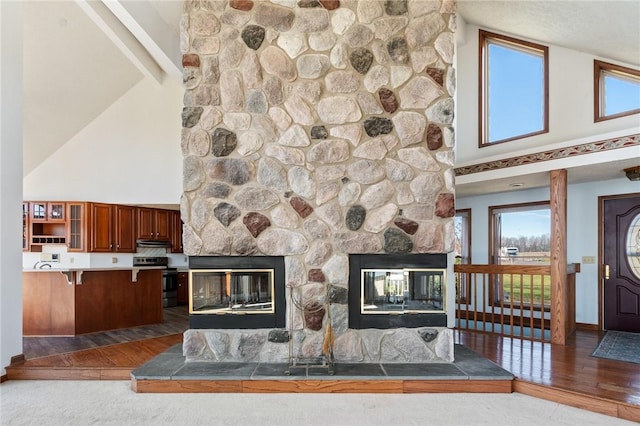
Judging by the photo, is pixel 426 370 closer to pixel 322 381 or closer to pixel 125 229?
pixel 322 381

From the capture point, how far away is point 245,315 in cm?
342

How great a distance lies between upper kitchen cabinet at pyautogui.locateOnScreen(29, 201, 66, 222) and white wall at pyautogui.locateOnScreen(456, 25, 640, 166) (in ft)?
21.8

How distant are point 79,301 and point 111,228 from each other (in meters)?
1.78

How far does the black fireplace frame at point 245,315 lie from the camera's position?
3.42 metres

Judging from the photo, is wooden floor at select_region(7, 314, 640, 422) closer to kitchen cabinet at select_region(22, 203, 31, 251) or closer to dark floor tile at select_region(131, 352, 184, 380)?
dark floor tile at select_region(131, 352, 184, 380)

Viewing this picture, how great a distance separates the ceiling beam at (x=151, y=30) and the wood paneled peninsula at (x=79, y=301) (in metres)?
2.94

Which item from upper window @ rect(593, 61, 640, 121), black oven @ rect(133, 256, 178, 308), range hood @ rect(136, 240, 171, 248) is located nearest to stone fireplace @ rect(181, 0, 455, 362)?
upper window @ rect(593, 61, 640, 121)

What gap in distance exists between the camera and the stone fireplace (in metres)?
3.42

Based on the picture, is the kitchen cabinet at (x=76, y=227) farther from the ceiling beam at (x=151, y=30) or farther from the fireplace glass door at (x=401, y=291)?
the fireplace glass door at (x=401, y=291)

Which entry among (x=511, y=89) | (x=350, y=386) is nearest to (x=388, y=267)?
(x=350, y=386)

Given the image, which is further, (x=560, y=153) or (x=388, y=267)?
(x=560, y=153)

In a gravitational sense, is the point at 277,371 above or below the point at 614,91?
below

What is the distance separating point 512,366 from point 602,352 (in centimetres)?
147

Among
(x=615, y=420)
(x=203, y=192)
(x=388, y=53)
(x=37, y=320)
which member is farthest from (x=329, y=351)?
(x=37, y=320)
